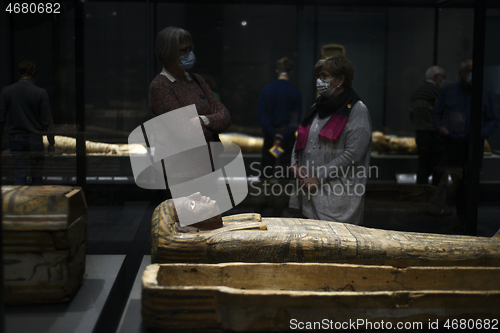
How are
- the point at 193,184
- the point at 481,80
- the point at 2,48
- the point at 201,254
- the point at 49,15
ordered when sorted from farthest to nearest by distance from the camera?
1. the point at 481,80
2. the point at 193,184
3. the point at 49,15
4. the point at 2,48
5. the point at 201,254

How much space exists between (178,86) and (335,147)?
1.22 metres

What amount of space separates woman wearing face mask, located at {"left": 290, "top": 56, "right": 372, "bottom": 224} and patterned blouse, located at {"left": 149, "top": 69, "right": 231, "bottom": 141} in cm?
68

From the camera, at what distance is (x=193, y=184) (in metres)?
3.66

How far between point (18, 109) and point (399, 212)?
334 cm

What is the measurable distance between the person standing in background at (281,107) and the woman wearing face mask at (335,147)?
0.60m

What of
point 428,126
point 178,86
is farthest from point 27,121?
point 428,126

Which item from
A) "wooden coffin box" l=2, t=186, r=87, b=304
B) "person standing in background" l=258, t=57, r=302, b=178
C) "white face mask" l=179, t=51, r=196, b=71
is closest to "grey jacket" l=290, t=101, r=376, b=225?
"person standing in background" l=258, t=57, r=302, b=178

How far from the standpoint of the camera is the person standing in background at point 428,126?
450 cm

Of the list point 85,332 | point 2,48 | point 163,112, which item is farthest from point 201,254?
point 2,48

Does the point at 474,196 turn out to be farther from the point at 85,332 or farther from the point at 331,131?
the point at 85,332

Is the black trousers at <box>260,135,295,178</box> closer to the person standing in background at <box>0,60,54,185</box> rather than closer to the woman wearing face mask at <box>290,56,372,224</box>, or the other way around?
the woman wearing face mask at <box>290,56,372,224</box>

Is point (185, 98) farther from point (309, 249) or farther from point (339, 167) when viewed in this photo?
point (309, 249)

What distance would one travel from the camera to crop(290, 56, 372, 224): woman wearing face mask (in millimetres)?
3516

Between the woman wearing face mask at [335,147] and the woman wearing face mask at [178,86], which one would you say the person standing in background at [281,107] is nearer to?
the woman wearing face mask at [335,147]
